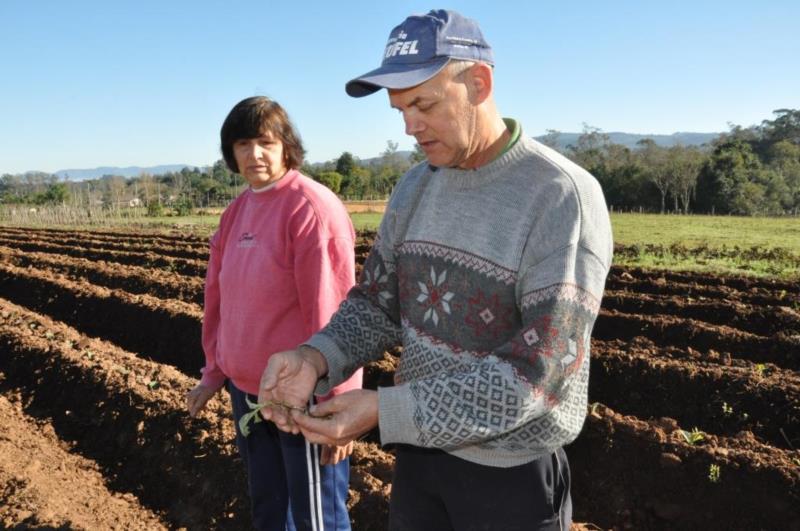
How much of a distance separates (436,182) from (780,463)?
10.4 feet

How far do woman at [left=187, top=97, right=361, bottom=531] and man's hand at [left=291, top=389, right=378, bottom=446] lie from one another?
3.11ft

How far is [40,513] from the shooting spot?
3.62 metres

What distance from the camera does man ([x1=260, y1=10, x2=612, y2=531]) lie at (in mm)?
1254

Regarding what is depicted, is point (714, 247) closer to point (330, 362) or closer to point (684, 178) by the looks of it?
point (330, 362)

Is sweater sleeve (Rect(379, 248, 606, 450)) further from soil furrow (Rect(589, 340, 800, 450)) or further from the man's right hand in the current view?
soil furrow (Rect(589, 340, 800, 450))

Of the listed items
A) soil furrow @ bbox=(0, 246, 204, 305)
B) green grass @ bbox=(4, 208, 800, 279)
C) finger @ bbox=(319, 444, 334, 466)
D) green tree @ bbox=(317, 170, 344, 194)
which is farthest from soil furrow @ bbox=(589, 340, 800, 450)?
green tree @ bbox=(317, 170, 344, 194)

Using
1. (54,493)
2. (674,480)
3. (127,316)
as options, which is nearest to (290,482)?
(54,493)

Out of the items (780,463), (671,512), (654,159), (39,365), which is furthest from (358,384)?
(654,159)

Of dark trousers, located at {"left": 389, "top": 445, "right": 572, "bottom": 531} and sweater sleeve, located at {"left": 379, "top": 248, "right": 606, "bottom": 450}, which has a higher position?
sweater sleeve, located at {"left": 379, "top": 248, "right": 606, "bottom": 450}

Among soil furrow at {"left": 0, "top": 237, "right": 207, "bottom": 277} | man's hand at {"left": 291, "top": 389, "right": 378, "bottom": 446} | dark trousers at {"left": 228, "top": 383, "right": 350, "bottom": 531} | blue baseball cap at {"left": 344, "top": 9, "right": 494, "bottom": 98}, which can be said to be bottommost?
soil furrow at {"left": 0, "top": 237, "right": 207, "bottom": 277}

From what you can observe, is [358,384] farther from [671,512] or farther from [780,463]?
[780,463]

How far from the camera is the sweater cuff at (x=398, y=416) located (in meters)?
1.27

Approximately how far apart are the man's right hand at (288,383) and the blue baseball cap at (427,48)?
0.64 metres

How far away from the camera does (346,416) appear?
4.42ft
